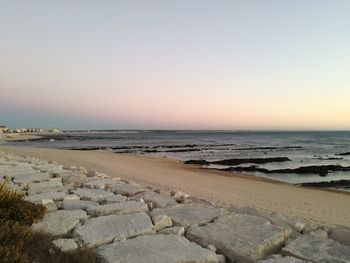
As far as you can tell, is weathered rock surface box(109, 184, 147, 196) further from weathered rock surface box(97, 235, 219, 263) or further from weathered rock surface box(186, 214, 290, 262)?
weathered rock surface box(97, 235, 219, 263)

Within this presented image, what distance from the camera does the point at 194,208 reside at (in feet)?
14.3

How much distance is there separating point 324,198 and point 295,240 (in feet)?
28.0

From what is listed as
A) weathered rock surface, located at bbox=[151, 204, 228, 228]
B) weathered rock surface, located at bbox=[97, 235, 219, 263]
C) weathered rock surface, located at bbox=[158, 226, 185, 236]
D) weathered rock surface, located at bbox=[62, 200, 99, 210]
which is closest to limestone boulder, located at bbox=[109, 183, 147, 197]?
weathered rock surface, located at bbox=[62, 200, 99, 210]

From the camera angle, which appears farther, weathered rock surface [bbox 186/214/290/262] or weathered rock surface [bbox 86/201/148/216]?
weathered rock surface [bbox 86/201/148/216]

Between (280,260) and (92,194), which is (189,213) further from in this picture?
(92,194)

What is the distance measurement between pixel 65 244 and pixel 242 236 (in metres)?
1.61

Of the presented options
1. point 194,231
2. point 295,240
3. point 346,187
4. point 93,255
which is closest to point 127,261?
point 93,255

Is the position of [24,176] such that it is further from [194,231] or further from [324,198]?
[324,198]

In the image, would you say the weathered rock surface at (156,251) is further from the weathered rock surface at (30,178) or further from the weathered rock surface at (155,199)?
the weathered rock surface at (30,178)

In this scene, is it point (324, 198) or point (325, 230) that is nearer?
point (325, 230)

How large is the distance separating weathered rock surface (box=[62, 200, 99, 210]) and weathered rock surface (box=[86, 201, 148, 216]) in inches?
4.9

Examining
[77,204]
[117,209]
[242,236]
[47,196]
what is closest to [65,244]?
[117,209]

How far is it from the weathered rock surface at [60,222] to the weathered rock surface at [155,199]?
3.29 feet

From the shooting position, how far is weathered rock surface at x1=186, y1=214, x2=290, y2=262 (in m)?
2.95
